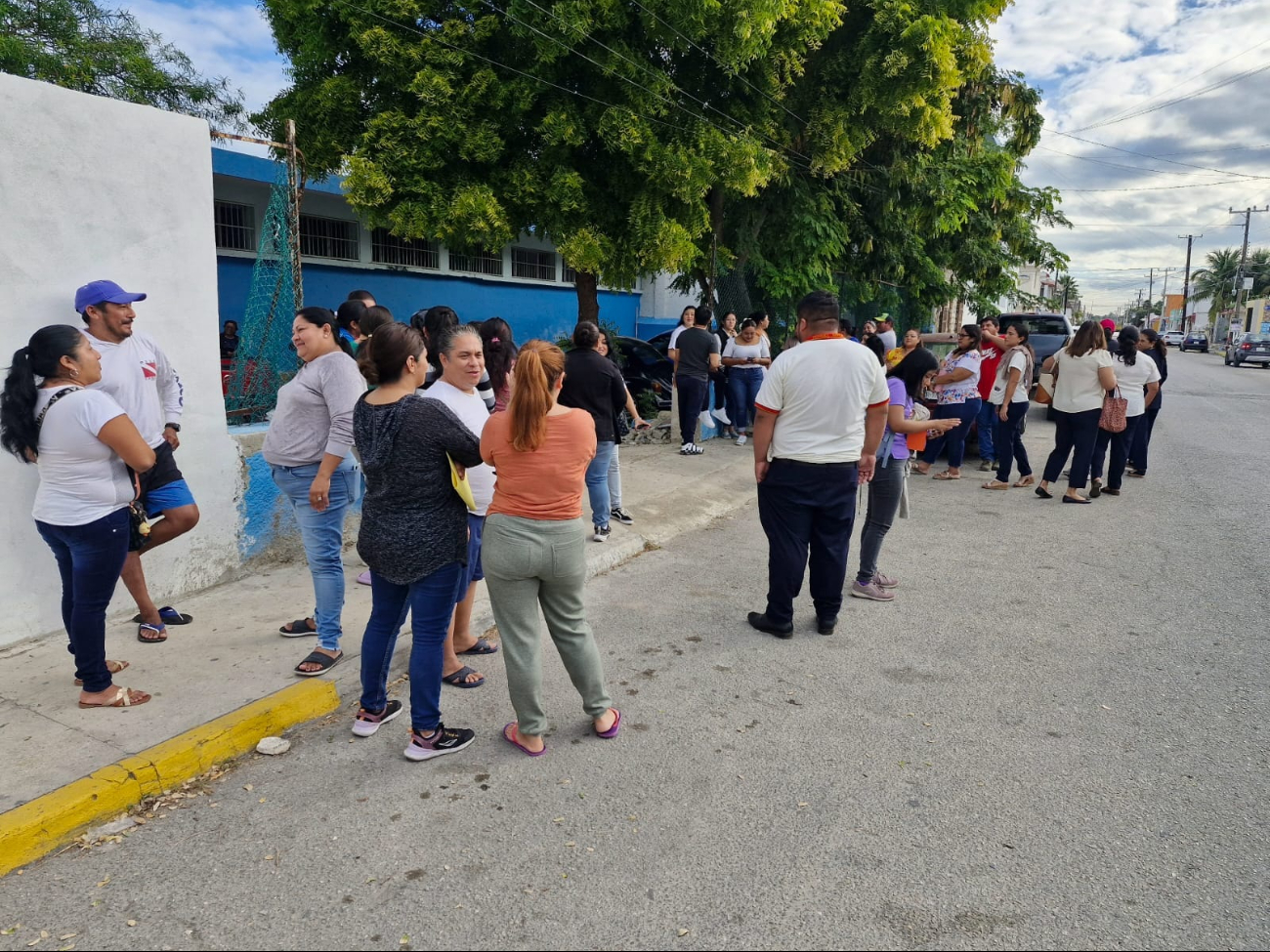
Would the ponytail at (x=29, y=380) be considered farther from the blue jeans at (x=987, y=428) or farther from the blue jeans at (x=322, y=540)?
the blue jeans at (x=987, y=428)

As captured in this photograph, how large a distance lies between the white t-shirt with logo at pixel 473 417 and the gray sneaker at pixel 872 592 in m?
2.82

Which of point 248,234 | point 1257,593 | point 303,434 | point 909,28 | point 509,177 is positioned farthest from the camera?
point 248,234

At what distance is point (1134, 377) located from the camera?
856 centimetres

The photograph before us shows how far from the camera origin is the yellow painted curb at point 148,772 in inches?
110

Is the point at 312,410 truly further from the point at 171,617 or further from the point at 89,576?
the point at 171,617

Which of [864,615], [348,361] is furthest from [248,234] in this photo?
[864,615]

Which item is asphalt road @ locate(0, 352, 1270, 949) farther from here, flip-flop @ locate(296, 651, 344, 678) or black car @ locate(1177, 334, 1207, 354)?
black car @ locate(1177, 334, 1207, 354)

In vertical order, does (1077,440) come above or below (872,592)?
above

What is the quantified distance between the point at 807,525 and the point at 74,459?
3.52 meters

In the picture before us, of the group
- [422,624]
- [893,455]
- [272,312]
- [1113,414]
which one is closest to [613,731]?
[422,624]

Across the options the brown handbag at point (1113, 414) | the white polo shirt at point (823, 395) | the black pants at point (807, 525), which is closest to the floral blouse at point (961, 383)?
the brown handbag at point (1113, 414)

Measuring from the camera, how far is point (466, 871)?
2676 mm

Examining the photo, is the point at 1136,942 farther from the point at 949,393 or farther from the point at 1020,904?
the point at 949,393

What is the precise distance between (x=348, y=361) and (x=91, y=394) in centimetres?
111
